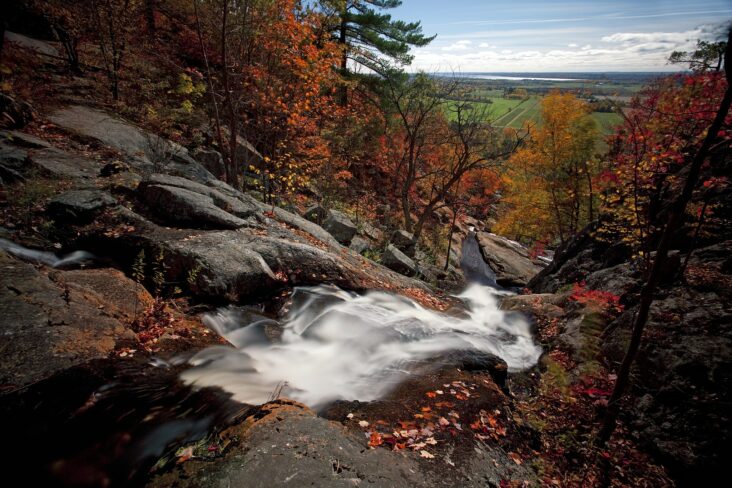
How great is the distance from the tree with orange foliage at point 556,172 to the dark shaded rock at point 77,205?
18.5 metres

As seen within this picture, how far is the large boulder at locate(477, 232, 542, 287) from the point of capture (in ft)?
60.6

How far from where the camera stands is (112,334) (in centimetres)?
387

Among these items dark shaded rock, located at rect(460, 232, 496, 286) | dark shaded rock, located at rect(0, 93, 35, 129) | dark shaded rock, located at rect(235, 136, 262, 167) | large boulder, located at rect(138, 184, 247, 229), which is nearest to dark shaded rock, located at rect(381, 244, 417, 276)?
dark shaded rock, located at rect(460, 232, 496, 286)

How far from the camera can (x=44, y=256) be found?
4.97m

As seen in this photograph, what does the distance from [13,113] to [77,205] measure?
16.2 ft

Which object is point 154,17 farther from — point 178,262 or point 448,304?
point 448,304

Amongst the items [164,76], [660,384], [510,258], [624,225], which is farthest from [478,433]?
[510,258]

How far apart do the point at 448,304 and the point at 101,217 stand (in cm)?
955

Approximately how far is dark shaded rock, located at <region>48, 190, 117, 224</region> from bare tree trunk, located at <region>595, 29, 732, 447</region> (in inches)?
338

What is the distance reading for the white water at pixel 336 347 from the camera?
4297 mm

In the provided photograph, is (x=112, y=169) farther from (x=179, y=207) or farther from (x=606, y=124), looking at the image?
(x=606, y=124)

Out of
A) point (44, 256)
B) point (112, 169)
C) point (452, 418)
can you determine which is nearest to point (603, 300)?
point (452, 418)

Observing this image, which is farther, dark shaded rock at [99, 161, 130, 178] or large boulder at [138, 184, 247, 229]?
dark shaded rock at [99, 161, 130, 178]

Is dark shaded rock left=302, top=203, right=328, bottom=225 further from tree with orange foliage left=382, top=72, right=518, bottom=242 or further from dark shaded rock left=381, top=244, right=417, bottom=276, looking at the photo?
tree with orange foliage left=382, top=72, right=518, bottom=242
